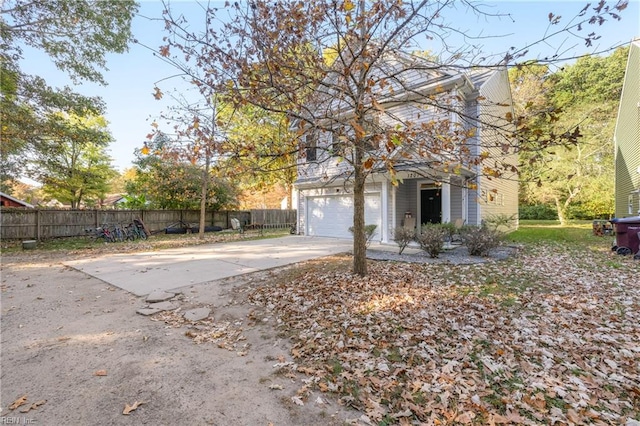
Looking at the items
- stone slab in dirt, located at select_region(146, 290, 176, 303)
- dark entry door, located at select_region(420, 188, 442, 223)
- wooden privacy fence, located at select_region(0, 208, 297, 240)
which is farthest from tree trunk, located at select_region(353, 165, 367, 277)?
wooden privacy fence, located at select_region(0, 208, 297, 240)

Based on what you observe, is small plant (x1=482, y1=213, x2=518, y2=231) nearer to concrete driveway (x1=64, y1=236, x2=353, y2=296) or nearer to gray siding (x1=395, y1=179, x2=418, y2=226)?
gray siding (x1=395, y1=179, x2=418, y2=226)

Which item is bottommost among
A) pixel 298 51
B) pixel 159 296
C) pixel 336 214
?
pixel 159 296

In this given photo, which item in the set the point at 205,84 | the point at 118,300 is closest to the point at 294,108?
the point at 205,84

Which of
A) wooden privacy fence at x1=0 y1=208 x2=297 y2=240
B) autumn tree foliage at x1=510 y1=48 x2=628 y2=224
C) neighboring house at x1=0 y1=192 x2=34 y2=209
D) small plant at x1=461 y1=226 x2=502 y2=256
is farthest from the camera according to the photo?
autumn tree foliage at x1=510 y1=48 x2=628 y2=224

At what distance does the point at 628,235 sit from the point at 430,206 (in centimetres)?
610

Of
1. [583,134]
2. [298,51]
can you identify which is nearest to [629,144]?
[583,134]

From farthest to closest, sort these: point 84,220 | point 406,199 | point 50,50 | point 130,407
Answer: point 84,220
point 406,199
point 50,50
point 130,407

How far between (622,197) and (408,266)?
15630 mm

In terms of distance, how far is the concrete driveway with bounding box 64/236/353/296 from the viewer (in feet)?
20.0

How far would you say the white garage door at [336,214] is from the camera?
12070 mm

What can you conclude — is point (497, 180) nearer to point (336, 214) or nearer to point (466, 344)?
point (336, 214)

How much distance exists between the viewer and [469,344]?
332cm

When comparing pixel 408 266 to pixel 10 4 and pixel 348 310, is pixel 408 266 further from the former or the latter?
pixel 10 4

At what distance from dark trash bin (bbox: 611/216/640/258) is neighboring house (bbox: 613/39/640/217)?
3.64 meters
